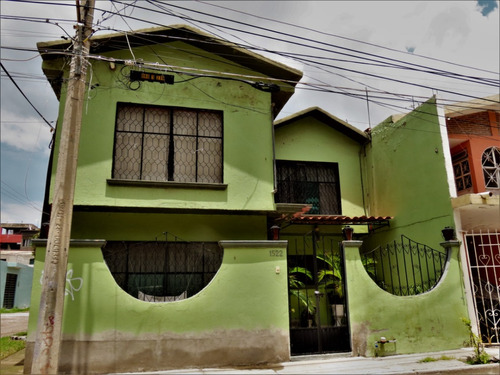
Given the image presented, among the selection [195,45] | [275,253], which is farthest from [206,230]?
[195,45]

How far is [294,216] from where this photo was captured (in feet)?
34.0

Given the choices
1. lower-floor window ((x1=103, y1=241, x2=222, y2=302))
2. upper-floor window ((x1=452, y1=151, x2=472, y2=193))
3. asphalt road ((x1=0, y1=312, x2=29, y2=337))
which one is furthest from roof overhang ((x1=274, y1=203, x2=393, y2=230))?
asphalt road ((x1=0, y1=312, x2=29, y2=337))

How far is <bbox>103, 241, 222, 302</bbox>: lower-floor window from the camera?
348 inches

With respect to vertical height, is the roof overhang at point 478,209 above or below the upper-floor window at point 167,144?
below

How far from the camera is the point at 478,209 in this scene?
9172 mm

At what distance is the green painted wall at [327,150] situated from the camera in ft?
41.7

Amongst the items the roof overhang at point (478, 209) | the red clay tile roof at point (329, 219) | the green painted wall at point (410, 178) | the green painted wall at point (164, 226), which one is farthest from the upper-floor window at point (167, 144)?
the roof overhang at point (478, 209)

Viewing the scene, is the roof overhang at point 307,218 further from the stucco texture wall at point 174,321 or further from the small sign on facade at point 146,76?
the small sign on facade at point 146,76

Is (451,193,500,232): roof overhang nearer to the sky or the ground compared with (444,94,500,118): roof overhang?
nearer to the ground

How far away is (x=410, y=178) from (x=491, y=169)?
2160mm

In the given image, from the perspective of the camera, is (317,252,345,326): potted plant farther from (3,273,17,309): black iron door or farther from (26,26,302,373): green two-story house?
(3,273,17,309): black iron door

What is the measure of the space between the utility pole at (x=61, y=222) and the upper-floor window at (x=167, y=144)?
2.73m

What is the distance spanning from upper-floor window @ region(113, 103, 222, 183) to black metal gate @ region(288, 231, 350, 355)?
3.16 meters

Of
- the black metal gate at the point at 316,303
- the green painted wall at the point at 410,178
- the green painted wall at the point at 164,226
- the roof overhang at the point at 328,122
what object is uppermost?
the roof overhang at the point at 328,122
